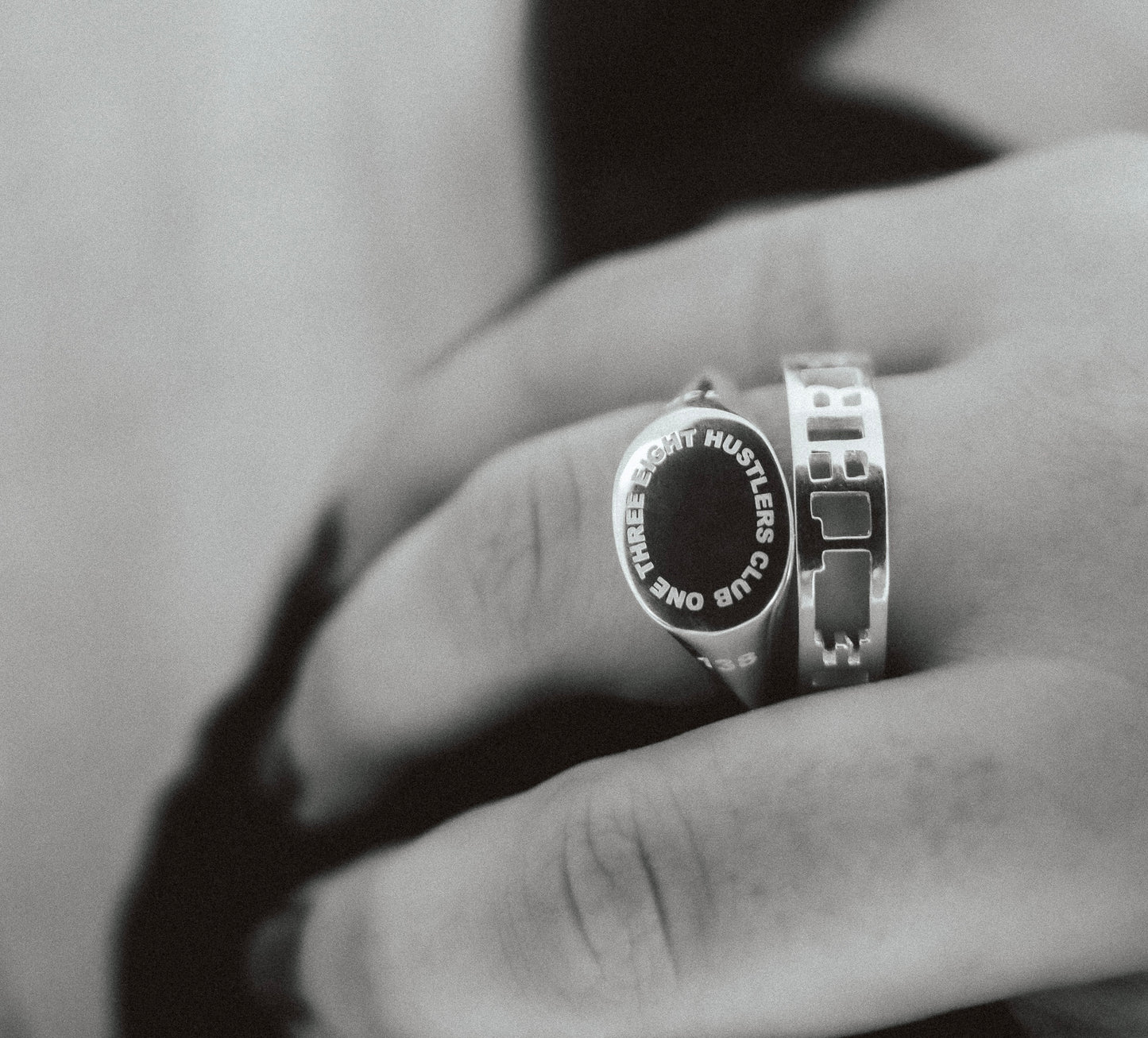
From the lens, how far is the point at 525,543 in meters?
0.68

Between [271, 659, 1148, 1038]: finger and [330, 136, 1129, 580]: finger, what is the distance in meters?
0.25

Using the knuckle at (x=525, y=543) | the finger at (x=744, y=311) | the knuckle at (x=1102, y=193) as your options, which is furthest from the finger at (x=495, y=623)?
the knuckle at (x=1102, y=193)

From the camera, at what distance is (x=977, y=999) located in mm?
564

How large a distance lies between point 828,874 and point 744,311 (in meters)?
0.41

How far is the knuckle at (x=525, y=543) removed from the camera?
0.67 meters

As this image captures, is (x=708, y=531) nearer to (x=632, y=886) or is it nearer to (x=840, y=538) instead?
(x=840, y=538)

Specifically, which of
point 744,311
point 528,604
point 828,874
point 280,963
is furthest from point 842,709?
point 280,963

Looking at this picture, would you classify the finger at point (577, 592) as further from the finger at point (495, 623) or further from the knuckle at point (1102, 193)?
the knuckle at point (1102, 193)

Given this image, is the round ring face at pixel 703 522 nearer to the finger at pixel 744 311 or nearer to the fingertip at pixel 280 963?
the finger at pixel 744 311

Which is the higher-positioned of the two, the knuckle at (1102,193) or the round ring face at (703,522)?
the knuckle at (1102,193)

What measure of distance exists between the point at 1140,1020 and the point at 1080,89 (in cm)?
71

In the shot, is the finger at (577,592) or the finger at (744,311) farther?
the finger at (744,311)

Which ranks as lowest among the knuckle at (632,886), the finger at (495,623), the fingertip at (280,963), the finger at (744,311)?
the fingertip at (280,963)

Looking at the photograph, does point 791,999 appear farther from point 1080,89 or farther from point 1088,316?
point 1080,89
